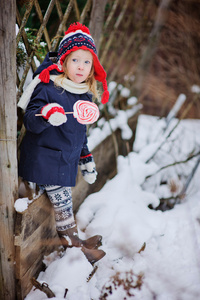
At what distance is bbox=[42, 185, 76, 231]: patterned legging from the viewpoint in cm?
160

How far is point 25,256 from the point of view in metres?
1.47

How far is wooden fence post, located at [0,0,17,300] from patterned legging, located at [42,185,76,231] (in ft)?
0.96

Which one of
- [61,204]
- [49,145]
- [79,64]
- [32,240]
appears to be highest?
[79,64]

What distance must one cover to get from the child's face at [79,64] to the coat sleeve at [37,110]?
181mm

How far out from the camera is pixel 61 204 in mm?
1638

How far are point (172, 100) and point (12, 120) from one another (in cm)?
502

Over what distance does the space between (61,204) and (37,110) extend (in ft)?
2.33

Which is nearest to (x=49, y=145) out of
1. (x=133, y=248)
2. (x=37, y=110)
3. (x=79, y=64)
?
(x=37, y=110)

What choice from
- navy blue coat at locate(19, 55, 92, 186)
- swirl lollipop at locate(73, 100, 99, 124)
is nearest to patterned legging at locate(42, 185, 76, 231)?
navy blue coat at locate(19, 55, 92, 186)

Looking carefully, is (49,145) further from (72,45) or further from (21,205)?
(72,45)

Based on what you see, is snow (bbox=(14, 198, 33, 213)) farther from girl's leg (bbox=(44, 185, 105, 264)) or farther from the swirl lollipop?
the swirl lollipop

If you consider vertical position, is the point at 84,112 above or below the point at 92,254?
above

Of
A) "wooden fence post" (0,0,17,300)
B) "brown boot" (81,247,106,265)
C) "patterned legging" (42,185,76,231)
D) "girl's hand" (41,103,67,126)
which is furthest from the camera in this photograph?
"brown boot" (81,247,106,265)

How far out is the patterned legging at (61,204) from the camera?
5.24 ft
